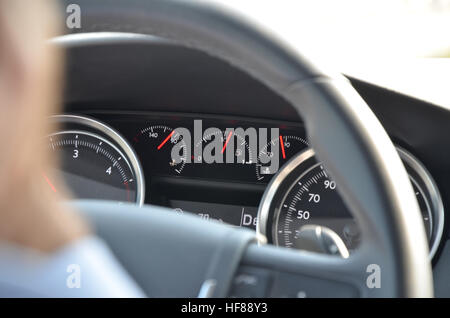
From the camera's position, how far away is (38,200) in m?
0.47

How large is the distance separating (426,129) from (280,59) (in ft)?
4.02

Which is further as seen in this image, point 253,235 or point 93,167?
point 93,167

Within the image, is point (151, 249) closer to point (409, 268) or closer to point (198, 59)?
point (409, 268)

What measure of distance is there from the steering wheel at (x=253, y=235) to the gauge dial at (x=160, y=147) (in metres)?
1.41

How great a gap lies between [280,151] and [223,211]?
27 centimetres

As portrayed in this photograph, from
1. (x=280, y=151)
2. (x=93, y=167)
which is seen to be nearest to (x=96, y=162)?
(x=93, y=167)

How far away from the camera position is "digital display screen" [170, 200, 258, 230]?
2.28 meters

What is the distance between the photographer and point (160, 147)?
97.3 inches

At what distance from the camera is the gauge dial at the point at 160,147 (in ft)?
7.99

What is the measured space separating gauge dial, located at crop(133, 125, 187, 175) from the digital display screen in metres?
0.12

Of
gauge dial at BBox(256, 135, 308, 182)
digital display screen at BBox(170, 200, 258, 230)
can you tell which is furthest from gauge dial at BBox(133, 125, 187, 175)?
gauge dial at BBox(256, 135, 308, 182)

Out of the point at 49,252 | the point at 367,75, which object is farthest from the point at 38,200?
the point at 367,75

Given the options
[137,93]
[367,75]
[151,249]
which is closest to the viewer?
[151,249]

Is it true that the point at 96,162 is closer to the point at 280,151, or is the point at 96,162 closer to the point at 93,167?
the point at 93,167
